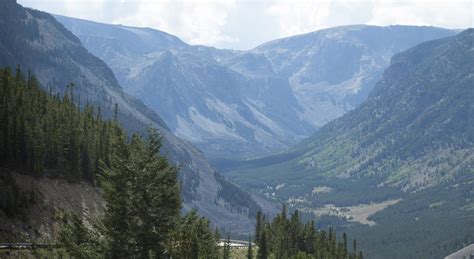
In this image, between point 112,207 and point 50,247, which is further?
point 50,247

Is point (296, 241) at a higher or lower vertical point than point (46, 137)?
lower

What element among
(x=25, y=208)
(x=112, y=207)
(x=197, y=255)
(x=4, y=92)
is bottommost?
(x=197, y=255)

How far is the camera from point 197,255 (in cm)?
5053

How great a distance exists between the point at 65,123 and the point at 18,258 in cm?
8316

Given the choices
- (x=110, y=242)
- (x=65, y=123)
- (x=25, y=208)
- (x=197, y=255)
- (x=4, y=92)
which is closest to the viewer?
(x=110, y=242)

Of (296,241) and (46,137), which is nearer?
(46,137)

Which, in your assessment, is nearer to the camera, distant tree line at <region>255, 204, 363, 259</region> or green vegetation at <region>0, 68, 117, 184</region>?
green vegetation at <region>0, 68, 117, 184</region>

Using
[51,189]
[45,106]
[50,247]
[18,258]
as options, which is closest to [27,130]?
[51,189]

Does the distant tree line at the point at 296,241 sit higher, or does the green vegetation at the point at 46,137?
the green vegetation at the point at 46,137

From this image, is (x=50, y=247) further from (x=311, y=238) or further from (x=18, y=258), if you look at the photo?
(x=311, y=238)

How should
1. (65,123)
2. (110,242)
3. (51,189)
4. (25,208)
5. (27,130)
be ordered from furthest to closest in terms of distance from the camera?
(65,123) < (27,130) < (51,189) < (25,208) < (110,242)

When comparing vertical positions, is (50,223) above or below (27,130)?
below

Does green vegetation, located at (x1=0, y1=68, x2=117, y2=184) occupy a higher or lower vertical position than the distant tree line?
higher

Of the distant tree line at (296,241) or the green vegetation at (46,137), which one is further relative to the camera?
the distant tree line at (296,241)
